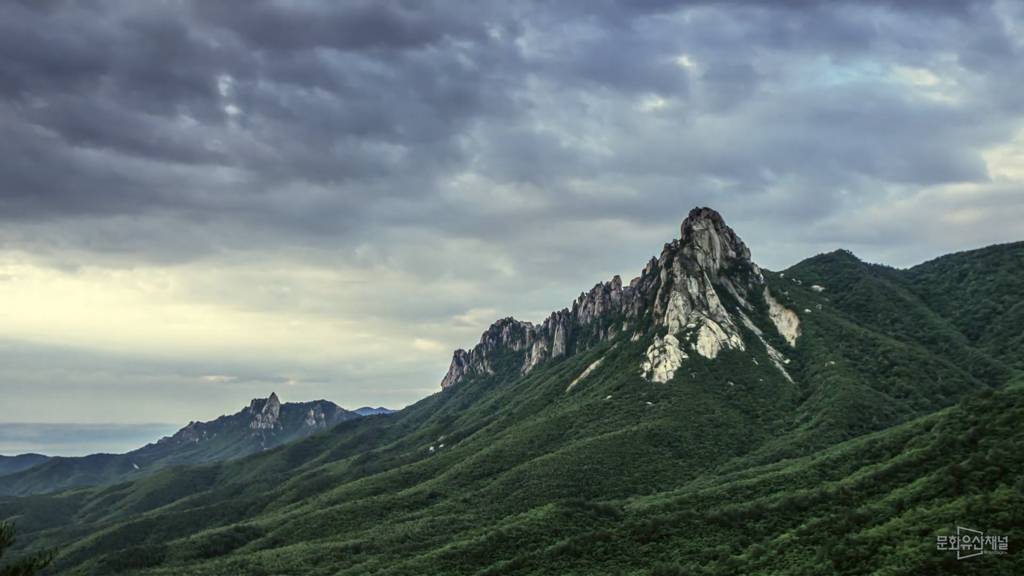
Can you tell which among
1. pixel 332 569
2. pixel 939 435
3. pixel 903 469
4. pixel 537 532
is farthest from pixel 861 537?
pixel 332 569

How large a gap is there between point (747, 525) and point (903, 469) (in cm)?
3535

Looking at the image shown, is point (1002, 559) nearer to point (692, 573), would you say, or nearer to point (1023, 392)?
point (692, 573)

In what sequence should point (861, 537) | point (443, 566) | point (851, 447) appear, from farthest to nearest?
point (851, 447), point (443, 566), point (861, 537)

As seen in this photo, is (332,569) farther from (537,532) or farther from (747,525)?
(747,525)

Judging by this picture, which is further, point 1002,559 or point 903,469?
point 903,469

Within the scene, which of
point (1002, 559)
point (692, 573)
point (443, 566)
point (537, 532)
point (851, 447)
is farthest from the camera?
point (851, 447)

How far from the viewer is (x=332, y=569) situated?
181500 mm

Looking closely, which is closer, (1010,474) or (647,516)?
(1010,474)

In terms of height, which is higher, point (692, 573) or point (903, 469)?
point (903, 469)

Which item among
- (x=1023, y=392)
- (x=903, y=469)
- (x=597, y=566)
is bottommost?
(x=597, y=566)

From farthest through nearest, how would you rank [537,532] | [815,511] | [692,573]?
[537,532]
[815,511]
[692,573]

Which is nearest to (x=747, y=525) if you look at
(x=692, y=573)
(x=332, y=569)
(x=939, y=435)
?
(x=692, y=573)

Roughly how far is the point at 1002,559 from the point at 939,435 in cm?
6230

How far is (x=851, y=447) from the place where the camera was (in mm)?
189000
